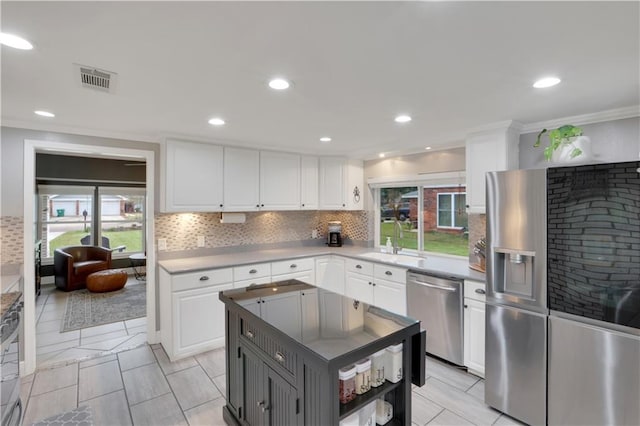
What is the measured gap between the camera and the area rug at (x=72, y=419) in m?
2.22

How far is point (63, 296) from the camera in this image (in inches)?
212

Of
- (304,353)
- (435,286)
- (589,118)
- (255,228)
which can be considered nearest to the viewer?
(304,353)

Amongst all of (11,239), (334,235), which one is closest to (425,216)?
(334,235)

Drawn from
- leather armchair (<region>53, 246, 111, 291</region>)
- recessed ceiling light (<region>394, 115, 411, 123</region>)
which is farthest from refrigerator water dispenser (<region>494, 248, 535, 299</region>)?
leather armchair (<region>53, 246, 111, 291</region>)

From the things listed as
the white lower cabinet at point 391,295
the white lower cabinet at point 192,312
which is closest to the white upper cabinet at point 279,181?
the white lower cabinet at point 192,312

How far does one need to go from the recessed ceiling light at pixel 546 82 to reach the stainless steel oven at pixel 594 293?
0.53 m

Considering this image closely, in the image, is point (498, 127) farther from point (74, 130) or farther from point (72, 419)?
point (72, 419)

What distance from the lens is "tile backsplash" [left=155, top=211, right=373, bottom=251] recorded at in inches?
145

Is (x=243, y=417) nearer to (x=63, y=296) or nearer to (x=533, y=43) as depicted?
(x=533, y=43)

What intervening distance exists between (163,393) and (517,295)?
2887mm

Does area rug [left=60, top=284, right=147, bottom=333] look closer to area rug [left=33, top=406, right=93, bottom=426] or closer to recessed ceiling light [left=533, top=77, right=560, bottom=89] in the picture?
area rug [left=33, top=406, right=93, bottom=426]

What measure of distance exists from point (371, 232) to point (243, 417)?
3158 mm

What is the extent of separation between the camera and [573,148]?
232 cm

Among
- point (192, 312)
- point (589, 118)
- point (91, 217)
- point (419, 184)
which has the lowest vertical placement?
point (192, 312)
